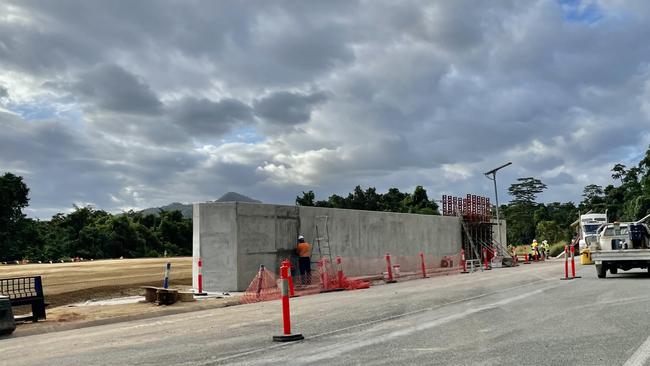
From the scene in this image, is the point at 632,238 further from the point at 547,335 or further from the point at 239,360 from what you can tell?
the point at 239,360

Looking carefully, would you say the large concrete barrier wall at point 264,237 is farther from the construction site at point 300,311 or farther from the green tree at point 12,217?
the green tree at point 12,217

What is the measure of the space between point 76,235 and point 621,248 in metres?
58.1

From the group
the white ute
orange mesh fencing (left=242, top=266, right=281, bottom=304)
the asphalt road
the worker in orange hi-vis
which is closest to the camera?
the asphalt road

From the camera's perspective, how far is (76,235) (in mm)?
65875

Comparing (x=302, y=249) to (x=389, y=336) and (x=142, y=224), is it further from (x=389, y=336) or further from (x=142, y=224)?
(x=142, y=224)

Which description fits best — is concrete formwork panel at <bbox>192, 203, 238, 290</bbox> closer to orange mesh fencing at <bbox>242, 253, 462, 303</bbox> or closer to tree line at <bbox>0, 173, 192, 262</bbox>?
orange mesh fencing at <bbox>242, 253, 462, 303</bbox>

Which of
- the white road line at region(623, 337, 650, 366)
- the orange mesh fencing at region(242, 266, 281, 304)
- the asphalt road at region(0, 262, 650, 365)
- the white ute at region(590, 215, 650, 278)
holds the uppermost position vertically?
the white ute at region(590, 215, 650, 278)

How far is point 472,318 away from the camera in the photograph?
1161 centimetres

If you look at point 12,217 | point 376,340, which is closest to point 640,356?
point 376,340

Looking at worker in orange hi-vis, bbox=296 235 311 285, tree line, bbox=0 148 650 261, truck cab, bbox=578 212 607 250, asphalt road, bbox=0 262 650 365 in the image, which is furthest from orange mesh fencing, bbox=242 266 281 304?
tree line, bbox=0 148 650 261

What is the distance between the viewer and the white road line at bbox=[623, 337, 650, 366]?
7.09 meters

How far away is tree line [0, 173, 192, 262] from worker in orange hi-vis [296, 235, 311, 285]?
139 ft

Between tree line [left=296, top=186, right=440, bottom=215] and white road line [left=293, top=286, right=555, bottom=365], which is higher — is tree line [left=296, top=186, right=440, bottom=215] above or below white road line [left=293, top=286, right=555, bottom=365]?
above

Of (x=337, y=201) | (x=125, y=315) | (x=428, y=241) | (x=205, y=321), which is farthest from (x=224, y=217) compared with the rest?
(x=337, y=201)
